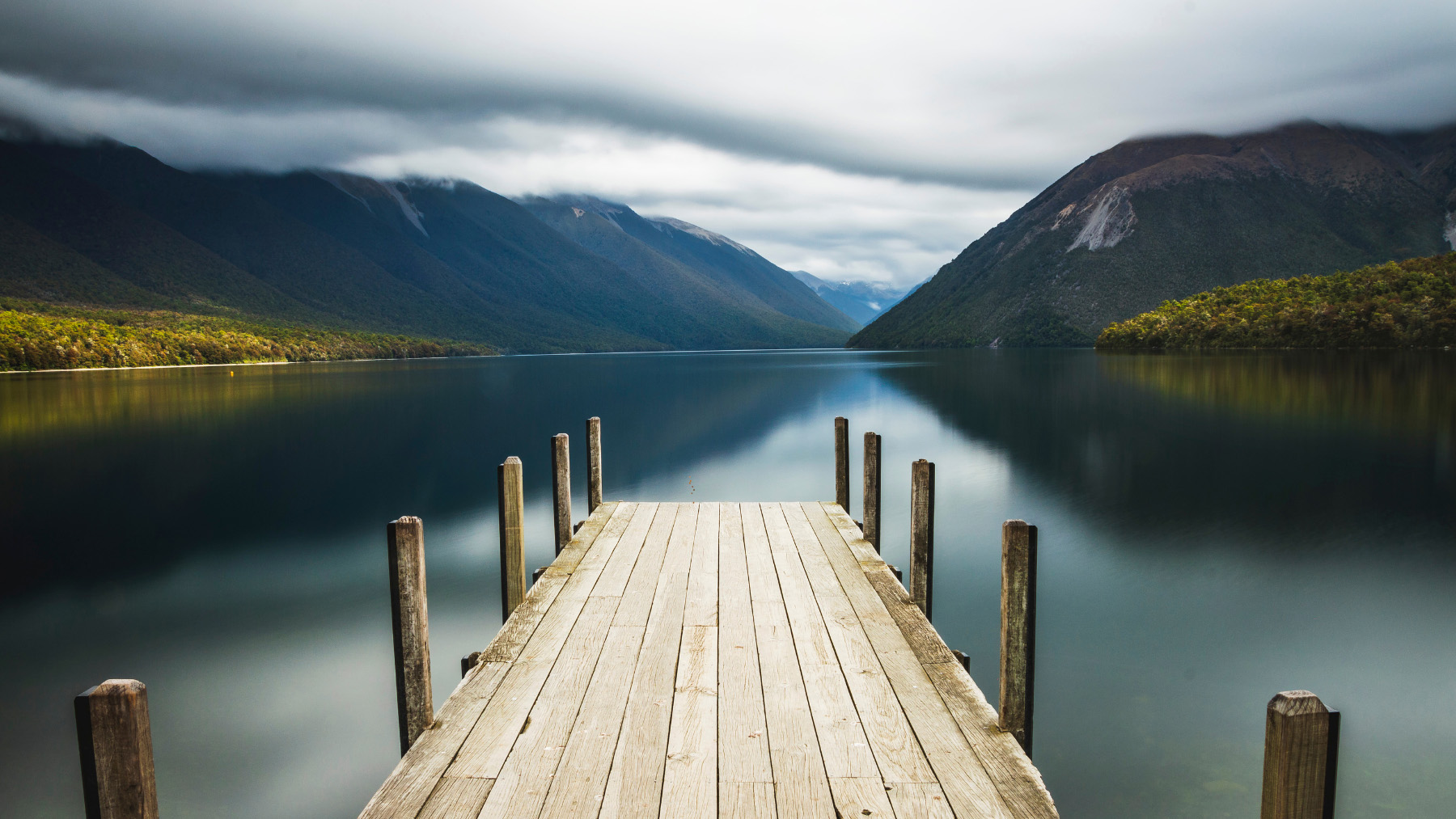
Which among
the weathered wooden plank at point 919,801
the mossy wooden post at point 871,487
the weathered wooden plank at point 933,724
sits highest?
the mossy wooden post at point 871,487

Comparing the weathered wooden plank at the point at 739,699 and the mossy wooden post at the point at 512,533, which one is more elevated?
the mossy wooden post at the point at 512,533

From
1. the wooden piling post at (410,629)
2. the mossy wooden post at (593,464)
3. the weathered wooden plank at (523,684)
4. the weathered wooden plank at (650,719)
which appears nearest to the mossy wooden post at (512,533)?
the weathered wooden plank at (523,684)

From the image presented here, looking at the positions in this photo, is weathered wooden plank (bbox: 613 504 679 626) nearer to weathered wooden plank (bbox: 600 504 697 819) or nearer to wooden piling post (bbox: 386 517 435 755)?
weathered wooden plank (bbox: 600 504 697 819)

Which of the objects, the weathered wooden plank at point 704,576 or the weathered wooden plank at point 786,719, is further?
the weathered wooden plank at point 704,576

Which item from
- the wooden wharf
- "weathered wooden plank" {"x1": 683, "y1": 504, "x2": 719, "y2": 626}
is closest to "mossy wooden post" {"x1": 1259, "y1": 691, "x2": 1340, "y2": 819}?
the wooden wharf

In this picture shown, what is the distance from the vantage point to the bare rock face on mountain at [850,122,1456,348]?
134750mm

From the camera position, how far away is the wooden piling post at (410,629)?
396 cm

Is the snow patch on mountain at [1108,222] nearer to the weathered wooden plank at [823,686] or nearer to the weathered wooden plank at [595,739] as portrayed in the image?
the weathered wooden plank at [823,686]

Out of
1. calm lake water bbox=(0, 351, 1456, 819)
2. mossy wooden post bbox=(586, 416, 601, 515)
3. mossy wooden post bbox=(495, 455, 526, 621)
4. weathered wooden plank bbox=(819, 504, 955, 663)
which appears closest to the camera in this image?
weathered wooden plank bbox=(819, 504, 955, 663)

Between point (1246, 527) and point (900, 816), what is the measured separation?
12266 mm

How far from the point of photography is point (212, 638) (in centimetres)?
875

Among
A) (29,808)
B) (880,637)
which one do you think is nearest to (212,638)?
(29,808)

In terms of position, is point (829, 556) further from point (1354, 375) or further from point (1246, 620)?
point (1354, 375)

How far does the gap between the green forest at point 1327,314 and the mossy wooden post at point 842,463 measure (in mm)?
70817
